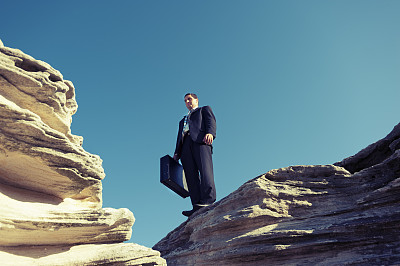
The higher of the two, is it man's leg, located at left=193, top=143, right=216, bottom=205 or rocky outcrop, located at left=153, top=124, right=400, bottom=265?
man's leg, located at left=193, top=143, right=216, bottom=205

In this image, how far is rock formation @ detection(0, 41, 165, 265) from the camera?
22.7ft

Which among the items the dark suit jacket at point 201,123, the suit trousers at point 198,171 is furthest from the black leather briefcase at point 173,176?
the dark suit jacket at point 201,123

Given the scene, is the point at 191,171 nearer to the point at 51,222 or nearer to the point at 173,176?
the point at 173,176

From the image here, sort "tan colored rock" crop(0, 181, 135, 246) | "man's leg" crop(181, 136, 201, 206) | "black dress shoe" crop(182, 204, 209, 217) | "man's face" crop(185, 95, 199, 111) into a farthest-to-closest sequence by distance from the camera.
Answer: "man's face" crop(185, 95, 199, 111) < "man's leg" crop(181, 136, 201, 206) < "black dress shoe" crop(182, 204, 209, 217) < "tan colored rock" crop(0, 181, 135, 246)

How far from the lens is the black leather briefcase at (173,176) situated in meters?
10.7

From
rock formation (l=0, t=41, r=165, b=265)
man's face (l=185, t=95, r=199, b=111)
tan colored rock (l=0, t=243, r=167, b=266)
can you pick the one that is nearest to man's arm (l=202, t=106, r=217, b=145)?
man's face (l=185, t=95, r=199, b=111)

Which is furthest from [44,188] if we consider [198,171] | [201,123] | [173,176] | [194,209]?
[201,123]

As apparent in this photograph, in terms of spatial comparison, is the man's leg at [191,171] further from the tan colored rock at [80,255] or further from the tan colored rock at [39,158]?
the tan colored rock at [80,255]

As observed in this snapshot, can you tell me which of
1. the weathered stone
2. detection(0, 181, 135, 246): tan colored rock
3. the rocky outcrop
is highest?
the weathered stone

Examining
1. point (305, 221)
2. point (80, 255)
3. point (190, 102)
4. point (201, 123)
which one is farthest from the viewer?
point (190, 102)

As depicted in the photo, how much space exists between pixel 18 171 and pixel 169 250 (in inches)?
181

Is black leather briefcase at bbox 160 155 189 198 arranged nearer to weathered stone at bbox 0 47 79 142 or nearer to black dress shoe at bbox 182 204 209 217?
black dress shoe at bbox 182 204 209 217

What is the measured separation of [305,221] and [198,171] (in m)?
4.42

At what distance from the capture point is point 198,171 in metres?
11.3
